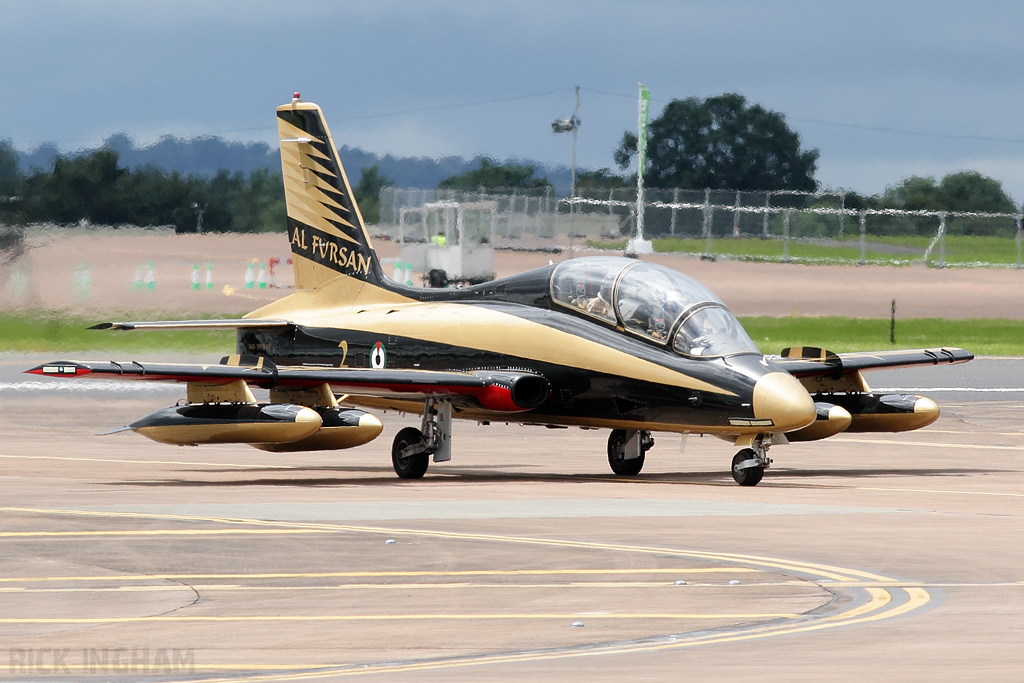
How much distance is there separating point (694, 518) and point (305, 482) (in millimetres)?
7112

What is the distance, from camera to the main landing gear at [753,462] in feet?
67.9

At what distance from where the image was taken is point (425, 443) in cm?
2255

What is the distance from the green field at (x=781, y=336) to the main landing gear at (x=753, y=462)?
1891cm

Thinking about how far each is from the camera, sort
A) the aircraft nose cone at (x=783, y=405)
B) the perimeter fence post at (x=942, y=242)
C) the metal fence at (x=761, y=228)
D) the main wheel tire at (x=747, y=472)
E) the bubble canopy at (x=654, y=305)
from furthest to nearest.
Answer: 1. the perimeter fence post at (x=942, y=242)
2. the metal fence at (x=761, y=228)
3. the bubble canopy at (x=654, y=305)
4. the main wheel tire at (x=747, y=472)
5. the aircraft nose cone at (x=783, y=405)

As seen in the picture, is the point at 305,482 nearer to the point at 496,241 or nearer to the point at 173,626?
the point at 173,626

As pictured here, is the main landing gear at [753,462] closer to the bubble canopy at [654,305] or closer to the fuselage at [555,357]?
the fuselage at [555,357]

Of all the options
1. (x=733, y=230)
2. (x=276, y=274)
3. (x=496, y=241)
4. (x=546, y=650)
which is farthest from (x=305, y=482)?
(x=733, y=230)

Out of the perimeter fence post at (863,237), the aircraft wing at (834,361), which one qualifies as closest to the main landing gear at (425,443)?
the aircraft wing at (834,361)

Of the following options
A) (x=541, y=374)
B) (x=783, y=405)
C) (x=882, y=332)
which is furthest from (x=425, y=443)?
(x=882, y=332)

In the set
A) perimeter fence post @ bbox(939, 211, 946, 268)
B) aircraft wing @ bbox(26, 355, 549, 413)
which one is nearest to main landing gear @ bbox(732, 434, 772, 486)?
aircraft wing @ bbox(26, 355, 549, 413)

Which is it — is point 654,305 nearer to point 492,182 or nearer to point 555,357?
point 555,357

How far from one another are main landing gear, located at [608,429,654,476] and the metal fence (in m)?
42.0

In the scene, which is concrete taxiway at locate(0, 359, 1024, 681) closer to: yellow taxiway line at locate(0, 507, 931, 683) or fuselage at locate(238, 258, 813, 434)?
yellow taxiway line at locate(0, 507, 931, 683)

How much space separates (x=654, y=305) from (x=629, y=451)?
8.87ft
